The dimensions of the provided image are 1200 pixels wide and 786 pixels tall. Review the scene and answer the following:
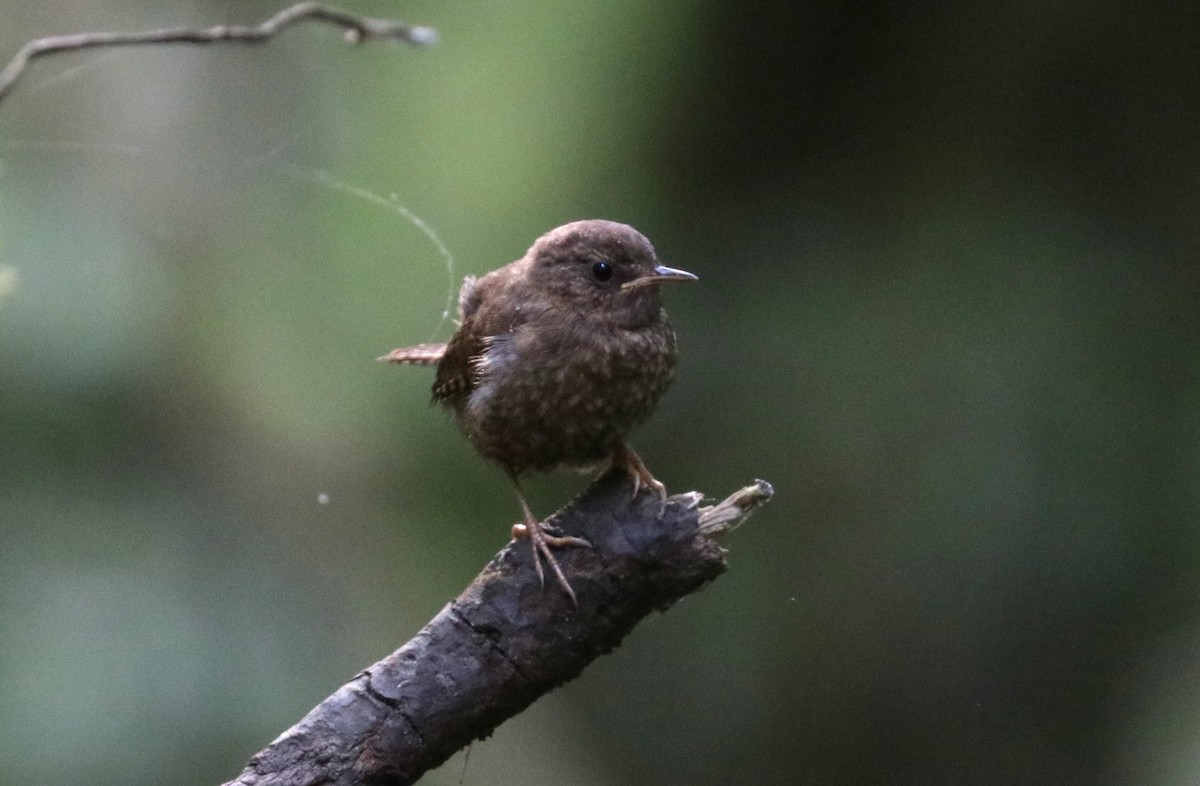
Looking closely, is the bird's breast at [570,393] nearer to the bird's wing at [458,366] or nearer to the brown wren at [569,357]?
the brown wren at [569,357]

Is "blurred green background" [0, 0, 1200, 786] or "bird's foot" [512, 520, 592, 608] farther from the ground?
"bird's foot" [512, 520, 592, 608]

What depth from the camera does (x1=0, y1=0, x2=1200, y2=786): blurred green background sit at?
4320 millimetres

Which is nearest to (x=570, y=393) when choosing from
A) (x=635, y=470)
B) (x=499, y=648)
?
(x=635, y=470)

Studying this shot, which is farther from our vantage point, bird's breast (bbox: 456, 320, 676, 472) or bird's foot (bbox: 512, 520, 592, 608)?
bird's breast (bbox: 456, 320, 676, 472)

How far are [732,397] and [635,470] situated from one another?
94.6 inches

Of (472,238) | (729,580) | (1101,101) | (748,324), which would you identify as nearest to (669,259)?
(748,324)

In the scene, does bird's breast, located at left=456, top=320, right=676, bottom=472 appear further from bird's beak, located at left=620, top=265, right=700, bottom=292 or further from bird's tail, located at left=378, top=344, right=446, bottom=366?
bird's tail, located at left=378, top=344, right=446, bottom=366

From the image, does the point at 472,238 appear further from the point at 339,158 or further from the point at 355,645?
the point at 355,645

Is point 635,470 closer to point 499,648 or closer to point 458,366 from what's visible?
point 499,648

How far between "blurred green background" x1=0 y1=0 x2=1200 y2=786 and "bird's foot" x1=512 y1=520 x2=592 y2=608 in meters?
2.17

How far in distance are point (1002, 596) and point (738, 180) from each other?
1.75m

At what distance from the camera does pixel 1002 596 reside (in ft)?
14.5

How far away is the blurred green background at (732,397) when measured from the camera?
4320mm

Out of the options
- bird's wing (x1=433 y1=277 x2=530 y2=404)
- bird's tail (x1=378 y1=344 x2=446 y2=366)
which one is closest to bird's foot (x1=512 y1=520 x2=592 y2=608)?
bird's wing (x1=433 y1=277 x2=530 y2=404)
